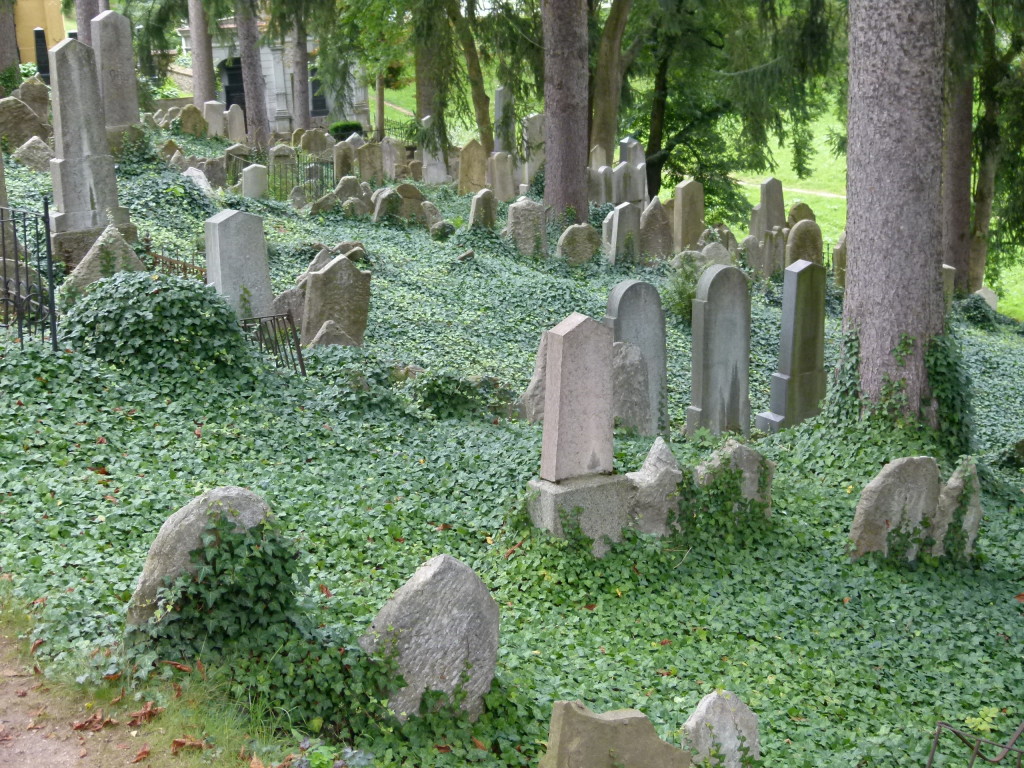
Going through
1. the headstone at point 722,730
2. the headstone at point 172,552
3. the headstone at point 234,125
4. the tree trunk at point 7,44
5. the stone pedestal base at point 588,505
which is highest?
the tree trunk at point 7,44

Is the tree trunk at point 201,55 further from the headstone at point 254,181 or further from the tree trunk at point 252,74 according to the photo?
the headstone at point 254,181

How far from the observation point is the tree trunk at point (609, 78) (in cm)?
2116

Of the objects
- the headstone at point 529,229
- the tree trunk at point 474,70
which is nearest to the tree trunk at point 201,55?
the tree trunk at point 474,70

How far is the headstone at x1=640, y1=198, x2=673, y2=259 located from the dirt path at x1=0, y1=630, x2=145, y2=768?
15.1m

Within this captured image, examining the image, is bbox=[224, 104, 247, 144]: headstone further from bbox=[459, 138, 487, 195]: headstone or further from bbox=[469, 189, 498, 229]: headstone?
bbox=[469, 189, 498, 229]: headstone

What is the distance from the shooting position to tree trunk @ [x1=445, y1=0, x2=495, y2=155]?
21047 mm

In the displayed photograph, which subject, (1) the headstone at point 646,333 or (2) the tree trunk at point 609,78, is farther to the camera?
(2) the tree trunk at point 609,78

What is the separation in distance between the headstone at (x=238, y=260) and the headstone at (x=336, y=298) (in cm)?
112

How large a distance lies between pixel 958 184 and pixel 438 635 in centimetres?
1710

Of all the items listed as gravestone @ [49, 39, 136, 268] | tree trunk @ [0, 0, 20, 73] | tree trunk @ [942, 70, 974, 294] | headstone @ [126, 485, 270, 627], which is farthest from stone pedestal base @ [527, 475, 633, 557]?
tree trunk @ [0, 0, 20, 73]

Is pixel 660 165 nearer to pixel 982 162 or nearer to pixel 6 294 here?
pixel 982 162

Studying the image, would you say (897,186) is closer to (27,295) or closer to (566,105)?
(27,295)

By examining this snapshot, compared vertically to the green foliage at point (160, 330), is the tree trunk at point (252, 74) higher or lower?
higher

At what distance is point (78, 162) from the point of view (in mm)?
12461
